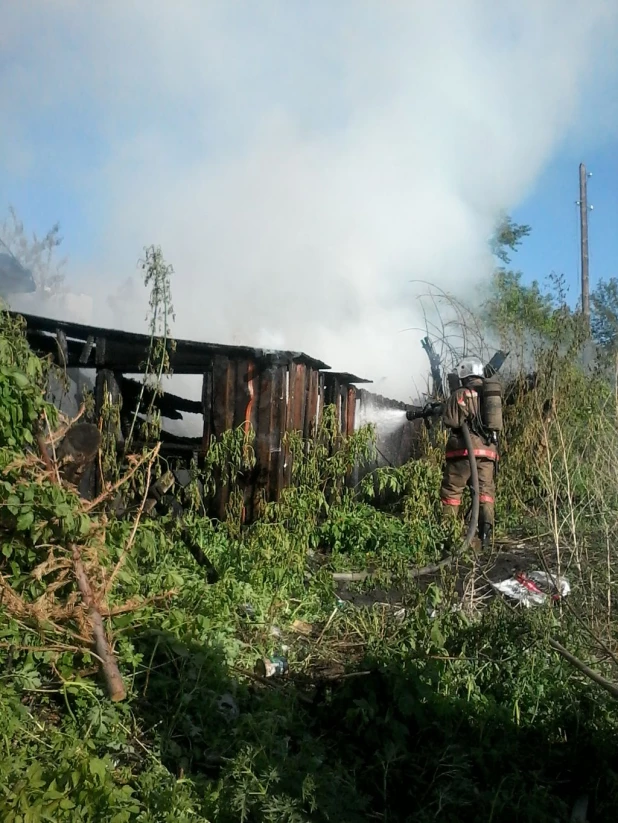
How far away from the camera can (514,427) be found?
8367 mm

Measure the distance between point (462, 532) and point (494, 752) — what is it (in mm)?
3731

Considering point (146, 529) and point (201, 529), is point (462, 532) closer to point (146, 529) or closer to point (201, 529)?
point (201, 529)

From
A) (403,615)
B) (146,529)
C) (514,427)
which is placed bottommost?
(403,615)

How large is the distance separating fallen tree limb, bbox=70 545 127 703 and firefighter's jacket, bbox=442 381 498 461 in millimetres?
4730

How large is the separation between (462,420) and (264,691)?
167 inches

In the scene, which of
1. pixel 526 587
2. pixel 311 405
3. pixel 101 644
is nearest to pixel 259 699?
pixel 101 644

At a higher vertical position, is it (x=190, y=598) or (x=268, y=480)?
(x=268, y=480)

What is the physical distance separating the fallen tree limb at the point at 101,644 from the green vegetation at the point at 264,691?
52mm

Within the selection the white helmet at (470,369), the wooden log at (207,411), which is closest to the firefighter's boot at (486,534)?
the white helmet at (470,369)

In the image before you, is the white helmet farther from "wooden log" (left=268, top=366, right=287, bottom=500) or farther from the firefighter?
"wooden log" (left=268, top=366, right=287, bottom=500)

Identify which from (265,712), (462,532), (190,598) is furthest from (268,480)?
A: (265,712)

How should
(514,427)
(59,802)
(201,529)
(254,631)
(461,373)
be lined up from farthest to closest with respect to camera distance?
(514,427) → (461,373) → (201,529) → (254,631) → (59,802)

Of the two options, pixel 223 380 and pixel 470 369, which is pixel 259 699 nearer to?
pixel 223 380

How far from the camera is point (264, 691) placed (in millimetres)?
3678
